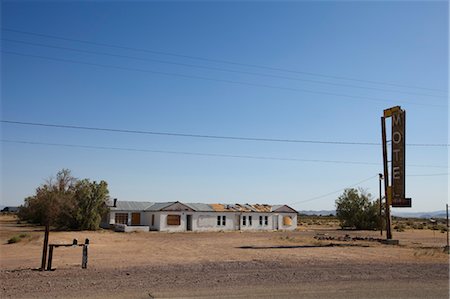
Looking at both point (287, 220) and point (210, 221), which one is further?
point (287, 220)

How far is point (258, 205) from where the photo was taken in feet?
213

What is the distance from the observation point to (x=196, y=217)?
2208 inches

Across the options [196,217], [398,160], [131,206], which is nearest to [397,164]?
[398,160]

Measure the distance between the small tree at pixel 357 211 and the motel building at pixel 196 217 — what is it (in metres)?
9.28

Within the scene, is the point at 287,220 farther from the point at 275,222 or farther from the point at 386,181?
the point at 386,181

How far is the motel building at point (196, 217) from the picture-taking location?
54.0 m

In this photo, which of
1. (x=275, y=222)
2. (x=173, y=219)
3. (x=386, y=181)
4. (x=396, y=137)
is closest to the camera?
(x=396, y=137)

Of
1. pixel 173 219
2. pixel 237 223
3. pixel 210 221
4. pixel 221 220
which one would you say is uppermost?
pixel 173 219

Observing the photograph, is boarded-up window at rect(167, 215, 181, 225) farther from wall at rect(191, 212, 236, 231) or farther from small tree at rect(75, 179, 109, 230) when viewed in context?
small tree at rect(75, 179, 109, 230)

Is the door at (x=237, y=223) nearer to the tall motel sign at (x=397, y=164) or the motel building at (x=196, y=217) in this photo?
the motel building at (x=196, y=217)

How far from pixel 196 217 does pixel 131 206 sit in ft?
29.7

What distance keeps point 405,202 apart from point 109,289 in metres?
27.5

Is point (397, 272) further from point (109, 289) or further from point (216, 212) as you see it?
point (216, 212)

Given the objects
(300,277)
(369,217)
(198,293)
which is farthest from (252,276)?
(369,217)
